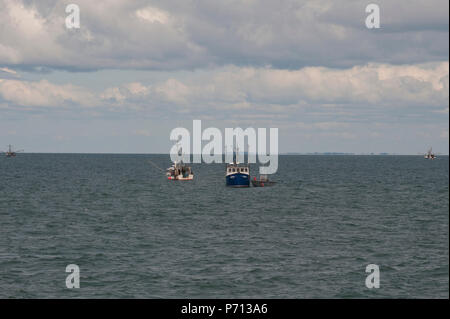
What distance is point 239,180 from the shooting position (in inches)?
4619

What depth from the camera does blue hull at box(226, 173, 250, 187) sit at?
116625 millimetres

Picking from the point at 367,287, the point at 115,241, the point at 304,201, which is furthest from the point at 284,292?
the point at 304,201

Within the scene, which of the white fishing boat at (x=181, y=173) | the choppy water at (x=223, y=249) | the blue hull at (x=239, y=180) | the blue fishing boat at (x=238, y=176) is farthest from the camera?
the white fishing boat at (x=181, y=173)

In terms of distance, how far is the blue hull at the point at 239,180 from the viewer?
4592 inches

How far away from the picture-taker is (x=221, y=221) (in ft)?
216

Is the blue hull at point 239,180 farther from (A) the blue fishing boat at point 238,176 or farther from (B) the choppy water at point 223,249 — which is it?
(B) the choppy water at point 223,249

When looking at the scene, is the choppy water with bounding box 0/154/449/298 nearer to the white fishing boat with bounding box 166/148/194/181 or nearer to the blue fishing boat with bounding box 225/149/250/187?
the blue fishing boat with bounding box 225/149/250/187

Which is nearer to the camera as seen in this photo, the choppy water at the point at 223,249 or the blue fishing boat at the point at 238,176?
the choppy water at the point at 223,249

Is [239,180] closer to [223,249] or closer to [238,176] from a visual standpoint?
[238,176]

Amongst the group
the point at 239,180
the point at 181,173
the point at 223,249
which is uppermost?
the point at 181,173

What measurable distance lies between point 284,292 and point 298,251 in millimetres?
12553

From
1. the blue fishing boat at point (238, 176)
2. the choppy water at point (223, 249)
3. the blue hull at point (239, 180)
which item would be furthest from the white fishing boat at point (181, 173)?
the choppy water at point (223, 249)

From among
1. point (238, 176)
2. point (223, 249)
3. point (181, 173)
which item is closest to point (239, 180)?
point (238, 176)

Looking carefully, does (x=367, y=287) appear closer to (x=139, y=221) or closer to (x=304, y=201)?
(x=139, y=221)
